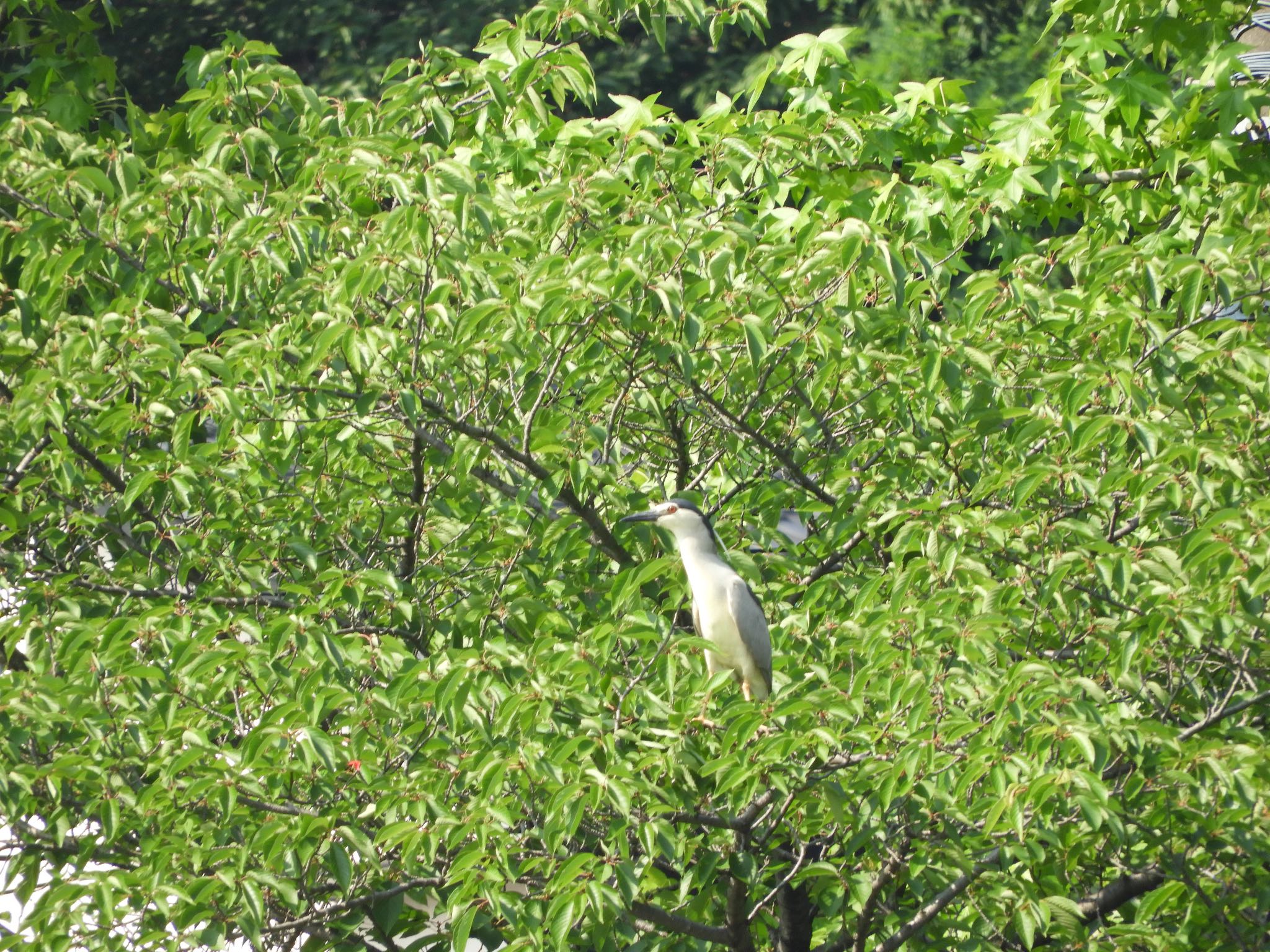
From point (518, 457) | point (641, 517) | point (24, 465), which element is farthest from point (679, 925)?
point (24, 465)

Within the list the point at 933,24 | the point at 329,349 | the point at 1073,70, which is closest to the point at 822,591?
the point at 329,349

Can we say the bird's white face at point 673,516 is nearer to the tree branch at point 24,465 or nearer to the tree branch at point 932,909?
the tree branch at point 932,909

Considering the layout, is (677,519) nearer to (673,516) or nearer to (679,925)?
(673,516)

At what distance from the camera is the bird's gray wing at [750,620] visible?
5.39m

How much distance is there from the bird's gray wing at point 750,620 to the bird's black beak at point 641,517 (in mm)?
744

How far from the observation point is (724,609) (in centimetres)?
552

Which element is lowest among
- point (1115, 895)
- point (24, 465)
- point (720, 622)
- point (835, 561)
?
point (1115, 895)

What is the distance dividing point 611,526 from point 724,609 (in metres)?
0.75

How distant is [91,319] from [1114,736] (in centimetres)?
324

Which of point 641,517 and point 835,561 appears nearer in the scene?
A: point 641,517

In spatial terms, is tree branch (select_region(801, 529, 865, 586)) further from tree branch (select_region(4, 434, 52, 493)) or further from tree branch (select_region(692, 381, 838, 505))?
tree branch (select_region(4, 434, 52, 493))

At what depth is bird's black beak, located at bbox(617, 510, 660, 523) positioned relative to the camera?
15.1 feet

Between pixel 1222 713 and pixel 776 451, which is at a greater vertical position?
pixel 776 451

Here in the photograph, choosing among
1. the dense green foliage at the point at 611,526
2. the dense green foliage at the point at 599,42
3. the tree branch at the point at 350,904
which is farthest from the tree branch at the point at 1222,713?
the dense green foliage at the point at 599,42
